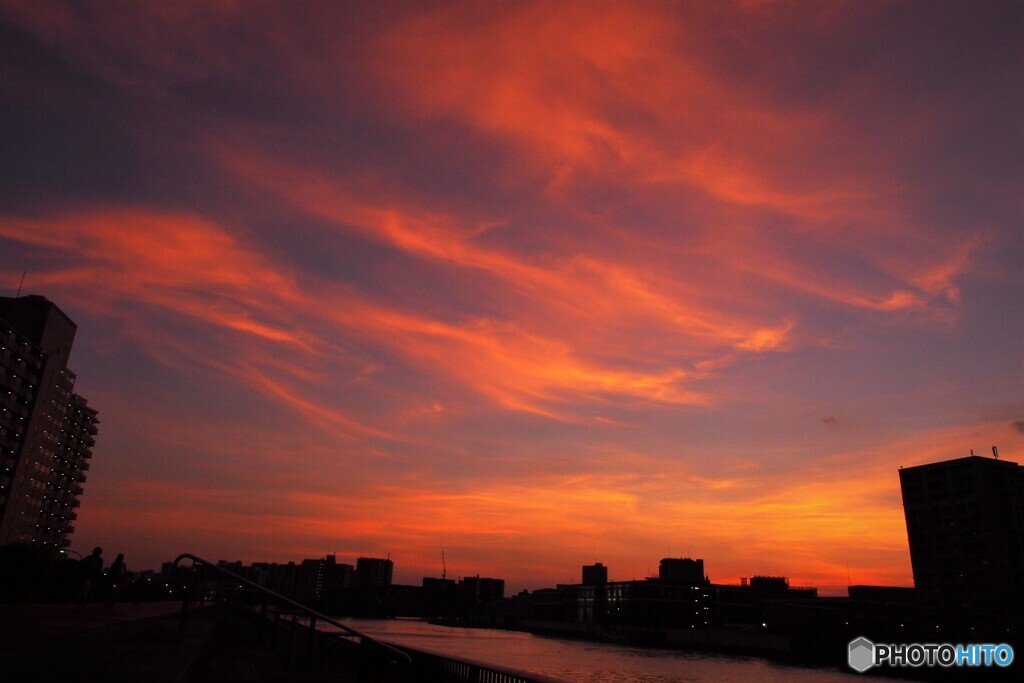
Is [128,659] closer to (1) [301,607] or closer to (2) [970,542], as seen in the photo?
(1) [301,607]

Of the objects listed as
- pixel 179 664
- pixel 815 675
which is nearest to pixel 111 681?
pixel 179 664

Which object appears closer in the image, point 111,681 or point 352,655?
point 111,681

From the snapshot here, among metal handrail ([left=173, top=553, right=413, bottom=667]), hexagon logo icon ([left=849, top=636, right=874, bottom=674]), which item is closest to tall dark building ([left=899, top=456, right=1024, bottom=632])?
hexagon logo icon ([left=849, top=636, right=874, bottom=674])

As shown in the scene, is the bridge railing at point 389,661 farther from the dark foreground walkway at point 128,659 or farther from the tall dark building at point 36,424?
the tall dark building at point 36,424

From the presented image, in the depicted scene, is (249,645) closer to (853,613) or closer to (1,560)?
(1,560)

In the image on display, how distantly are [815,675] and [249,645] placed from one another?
103957mm

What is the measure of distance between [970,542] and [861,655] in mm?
48470

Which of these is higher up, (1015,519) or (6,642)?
(1015,519)

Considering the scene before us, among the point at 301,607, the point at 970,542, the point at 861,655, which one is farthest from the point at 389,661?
the point at 970,542

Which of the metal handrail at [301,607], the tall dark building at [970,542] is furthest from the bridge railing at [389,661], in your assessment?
the tall dark building at [970,542]

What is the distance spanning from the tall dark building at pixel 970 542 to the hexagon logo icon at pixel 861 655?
90.6 feet

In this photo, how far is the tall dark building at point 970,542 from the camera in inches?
5369

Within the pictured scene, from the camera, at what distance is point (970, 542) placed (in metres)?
144

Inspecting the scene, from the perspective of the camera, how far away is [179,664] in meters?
15.4
